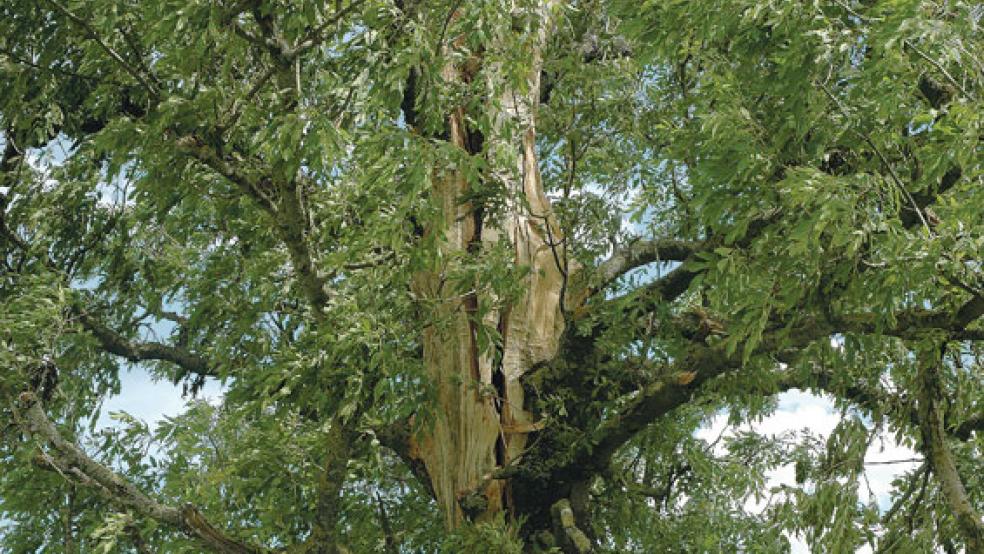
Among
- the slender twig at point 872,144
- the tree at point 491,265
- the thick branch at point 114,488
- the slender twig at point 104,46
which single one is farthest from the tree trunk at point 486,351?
the slender twig at point 872,144

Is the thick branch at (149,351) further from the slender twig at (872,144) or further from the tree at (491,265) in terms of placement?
the slender twig at (872,144)

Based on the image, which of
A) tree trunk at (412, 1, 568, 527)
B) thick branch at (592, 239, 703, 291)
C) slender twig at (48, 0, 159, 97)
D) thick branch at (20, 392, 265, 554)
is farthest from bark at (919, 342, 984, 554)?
slender twig at (48, 0, 159, 97)

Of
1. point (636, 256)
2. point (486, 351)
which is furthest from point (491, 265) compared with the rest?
point (636, 256)

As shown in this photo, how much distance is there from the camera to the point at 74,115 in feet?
24.5

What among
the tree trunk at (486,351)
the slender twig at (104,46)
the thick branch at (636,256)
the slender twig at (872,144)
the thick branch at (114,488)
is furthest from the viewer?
the thick branch at (636,256)

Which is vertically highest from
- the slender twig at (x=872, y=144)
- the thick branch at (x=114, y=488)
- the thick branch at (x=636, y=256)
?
the thick branch at (x=636, y=256)

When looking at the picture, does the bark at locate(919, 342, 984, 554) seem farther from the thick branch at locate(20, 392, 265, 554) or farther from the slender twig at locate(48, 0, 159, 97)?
the slender twig at locate(48, 0, 159, 97)

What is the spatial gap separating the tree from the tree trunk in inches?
1.2

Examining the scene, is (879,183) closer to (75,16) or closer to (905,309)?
(905,309)

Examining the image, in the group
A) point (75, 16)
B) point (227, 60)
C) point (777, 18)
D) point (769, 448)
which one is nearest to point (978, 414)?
point (769, 448)

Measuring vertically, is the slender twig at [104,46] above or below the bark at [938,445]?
above

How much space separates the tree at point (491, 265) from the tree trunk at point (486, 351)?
3 cm

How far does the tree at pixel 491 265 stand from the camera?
564 cm

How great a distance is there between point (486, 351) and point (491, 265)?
1.00 m
